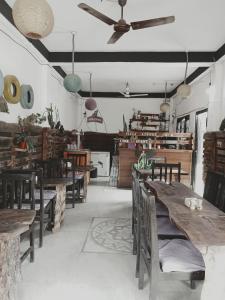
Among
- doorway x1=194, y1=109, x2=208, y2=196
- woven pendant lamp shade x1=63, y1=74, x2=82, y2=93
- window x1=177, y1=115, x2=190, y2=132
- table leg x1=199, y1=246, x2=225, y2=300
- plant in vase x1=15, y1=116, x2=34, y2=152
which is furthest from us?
window x1=177, y1=115, x2=190, y2=132

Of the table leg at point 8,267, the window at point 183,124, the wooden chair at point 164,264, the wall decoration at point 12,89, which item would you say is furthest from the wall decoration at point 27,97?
the window at point 183,124

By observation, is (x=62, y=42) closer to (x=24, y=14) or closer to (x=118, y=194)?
(x=24, y=14)

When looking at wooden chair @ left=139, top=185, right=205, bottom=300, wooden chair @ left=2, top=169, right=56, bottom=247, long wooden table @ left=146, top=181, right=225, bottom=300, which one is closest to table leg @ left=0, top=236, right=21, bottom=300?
wooden chair @ left=2, top=169, right=56, bottom=247

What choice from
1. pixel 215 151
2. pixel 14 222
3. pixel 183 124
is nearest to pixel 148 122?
pixel 183 124

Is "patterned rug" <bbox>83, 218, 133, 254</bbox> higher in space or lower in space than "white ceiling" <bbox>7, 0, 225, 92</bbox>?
lower

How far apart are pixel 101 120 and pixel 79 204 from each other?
18.3 ft

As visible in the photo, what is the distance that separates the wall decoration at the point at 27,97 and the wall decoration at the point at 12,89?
0.26 meters

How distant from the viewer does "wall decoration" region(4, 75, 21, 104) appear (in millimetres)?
4215

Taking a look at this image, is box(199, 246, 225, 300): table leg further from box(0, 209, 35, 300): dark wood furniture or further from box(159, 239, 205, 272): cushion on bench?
box(0, 209, 35, 300): dark wood furniture

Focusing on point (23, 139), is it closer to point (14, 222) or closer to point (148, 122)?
point (14, 222)

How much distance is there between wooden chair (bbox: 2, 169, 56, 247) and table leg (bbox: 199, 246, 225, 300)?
2074mm

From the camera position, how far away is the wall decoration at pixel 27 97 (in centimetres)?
495

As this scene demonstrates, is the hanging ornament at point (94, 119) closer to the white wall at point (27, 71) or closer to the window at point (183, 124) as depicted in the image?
the white wall at point (27, 71)

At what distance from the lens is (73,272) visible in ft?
9.86
